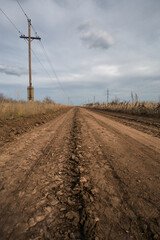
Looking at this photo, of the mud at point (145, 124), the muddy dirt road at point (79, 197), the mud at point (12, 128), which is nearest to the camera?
the muddy dirt road at point (79, 197)

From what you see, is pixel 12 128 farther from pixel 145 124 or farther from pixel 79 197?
pixel 145 124

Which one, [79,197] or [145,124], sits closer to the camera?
[79,197]

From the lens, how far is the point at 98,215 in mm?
859

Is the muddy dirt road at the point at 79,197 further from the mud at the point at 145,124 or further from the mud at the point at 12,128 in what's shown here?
the mud at the point at 145,124

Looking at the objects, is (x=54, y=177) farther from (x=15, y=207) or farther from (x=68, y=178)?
(x=15, y=207)

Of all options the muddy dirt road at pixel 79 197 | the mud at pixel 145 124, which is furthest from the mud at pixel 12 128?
the mud at pixel 145 124

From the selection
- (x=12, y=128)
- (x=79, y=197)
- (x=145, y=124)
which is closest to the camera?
(x=79, y=197)

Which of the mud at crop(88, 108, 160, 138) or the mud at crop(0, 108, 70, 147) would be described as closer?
the mud at crop(0, 108, 70, 147)

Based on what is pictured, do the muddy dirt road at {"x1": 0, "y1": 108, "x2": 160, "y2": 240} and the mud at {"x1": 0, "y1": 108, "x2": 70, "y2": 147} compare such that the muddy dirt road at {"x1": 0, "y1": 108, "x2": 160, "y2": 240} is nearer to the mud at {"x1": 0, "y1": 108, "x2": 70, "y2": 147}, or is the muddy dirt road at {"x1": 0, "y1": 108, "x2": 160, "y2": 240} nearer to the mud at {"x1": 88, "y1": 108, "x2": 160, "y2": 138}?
the mud at {"x1": 0, "y1": 108, "x2": 70, "y2": 147}

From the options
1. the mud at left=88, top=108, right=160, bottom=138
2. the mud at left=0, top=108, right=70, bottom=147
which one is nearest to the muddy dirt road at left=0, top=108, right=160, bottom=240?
the mud at left=0, top=108, right=70, bottom=147

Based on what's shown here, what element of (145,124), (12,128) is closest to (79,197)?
(12,128)

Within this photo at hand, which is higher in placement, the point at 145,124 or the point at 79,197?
the point at 145,124

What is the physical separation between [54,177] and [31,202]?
1.15ft

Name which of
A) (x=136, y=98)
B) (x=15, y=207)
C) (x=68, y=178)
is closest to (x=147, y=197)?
(x=68, y=178)
